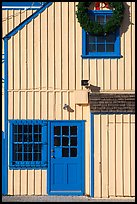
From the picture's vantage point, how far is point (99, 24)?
16.2m

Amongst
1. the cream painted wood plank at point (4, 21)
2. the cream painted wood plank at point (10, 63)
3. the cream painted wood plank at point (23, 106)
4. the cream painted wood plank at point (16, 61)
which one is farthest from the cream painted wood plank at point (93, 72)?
the cream painted wood plank at point (4, 21)

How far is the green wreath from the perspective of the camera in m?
16.1

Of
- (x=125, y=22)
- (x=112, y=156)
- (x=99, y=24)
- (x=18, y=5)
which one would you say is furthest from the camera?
(x=18, y=5)

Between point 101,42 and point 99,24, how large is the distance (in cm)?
60

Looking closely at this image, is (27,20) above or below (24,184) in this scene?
above

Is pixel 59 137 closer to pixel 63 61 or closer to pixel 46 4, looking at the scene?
pixel 63 61

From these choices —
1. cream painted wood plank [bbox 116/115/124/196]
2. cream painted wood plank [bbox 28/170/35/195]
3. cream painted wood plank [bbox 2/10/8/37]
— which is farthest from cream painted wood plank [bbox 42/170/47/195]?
cream painted wood plank [bbox 2/10/8/37]

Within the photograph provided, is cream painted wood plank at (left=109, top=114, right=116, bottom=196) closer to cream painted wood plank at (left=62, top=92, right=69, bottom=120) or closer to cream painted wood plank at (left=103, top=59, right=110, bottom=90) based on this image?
cream painted wood plank at (left=103, top=59, right=110, bottom=90)

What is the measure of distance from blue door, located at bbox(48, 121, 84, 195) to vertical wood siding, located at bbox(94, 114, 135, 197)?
71cm

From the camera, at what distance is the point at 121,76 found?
643 inches

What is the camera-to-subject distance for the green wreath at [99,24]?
16.1m

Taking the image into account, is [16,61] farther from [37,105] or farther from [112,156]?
[112,156]

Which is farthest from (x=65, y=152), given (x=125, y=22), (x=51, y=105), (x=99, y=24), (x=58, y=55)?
(x=125, y=22)

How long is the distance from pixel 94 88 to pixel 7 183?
3.96m
